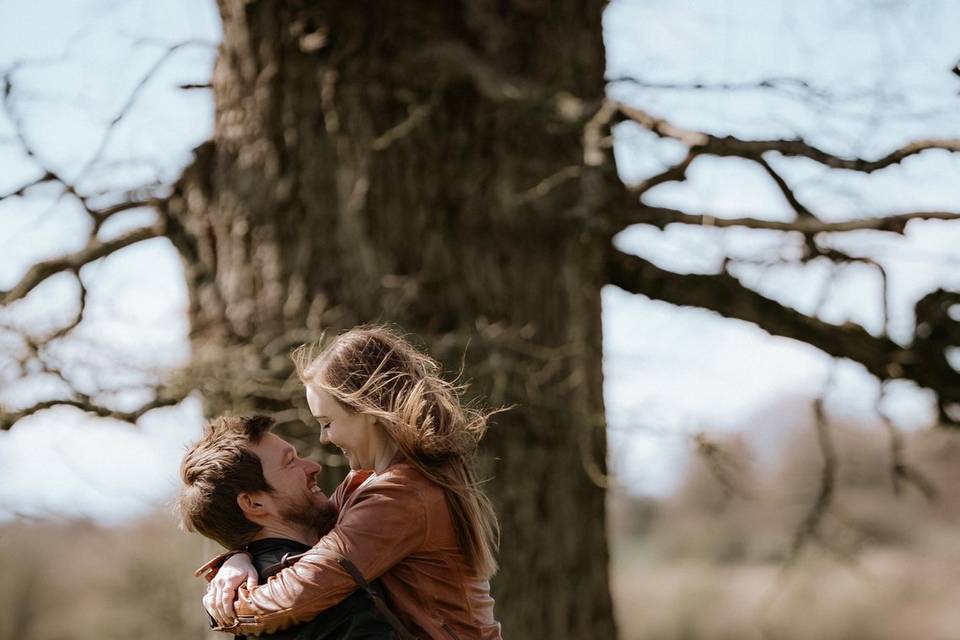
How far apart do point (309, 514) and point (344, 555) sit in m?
0.31

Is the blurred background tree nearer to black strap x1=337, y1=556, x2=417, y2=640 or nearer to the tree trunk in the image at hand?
the tree trunk

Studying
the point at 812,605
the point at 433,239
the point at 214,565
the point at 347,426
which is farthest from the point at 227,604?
the point at 812,605

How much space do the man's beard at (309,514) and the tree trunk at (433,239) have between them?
1833 millimetres

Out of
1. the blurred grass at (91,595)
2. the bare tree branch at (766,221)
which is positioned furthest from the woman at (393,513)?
the blurred grass at (91,595)

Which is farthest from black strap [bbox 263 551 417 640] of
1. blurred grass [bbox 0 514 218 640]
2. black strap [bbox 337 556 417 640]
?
blurred grass [bbox 0 514 218 640]

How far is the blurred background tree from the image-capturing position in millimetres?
4758

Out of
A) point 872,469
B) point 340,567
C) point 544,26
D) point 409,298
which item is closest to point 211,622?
point 340,567

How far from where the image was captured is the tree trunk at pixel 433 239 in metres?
4.76

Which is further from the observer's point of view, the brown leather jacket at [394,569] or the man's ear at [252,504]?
the man's ear at [252,504]

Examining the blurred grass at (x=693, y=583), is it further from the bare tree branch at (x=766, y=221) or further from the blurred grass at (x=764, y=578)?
→ the bare tree branch at (x=766, y=221)

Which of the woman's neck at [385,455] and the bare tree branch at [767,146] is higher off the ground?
the bare tree branch at [767,146]

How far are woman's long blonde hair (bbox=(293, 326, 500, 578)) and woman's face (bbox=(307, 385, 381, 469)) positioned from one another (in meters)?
0.02

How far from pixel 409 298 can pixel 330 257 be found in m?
0.37

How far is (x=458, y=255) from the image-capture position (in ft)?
15.9
